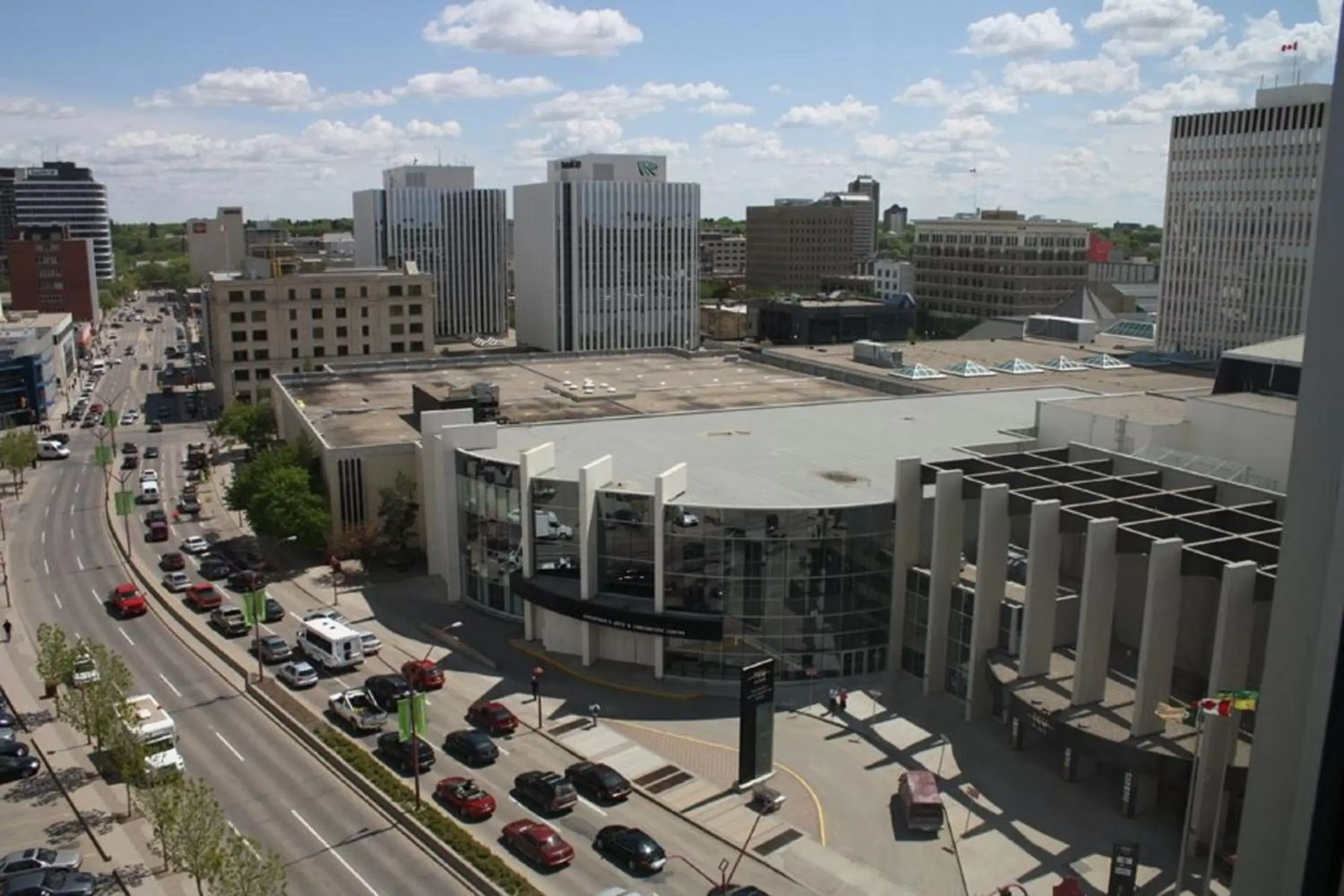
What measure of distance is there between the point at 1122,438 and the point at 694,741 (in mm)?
26371

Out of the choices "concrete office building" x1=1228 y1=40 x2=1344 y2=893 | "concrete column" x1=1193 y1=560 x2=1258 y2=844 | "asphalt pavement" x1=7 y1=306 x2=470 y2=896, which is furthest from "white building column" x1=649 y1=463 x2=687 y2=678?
"concrete office building" x1=1228 y1=40 x2=1344 y2=893

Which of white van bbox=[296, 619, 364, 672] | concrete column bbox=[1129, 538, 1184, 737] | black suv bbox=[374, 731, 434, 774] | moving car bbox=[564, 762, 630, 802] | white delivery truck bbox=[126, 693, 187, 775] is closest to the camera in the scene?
concrete column bbox=[1129, 538, 1184, 737]

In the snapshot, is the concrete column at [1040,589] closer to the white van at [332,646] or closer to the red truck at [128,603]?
the white van at [332,646]

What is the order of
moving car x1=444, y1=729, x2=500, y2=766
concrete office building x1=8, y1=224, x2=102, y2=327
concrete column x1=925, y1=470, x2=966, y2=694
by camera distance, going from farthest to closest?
concrete office building x1=8, y1=224, x2=102, y2=327, concrete column x1=925, y1=470, x2=966, y2=694, moving car x1=444, y1=729, x2=500, y2=766

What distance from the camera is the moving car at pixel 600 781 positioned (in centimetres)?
3803

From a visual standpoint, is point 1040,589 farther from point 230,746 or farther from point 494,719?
point 230,746

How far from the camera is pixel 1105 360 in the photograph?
9625 centimetres

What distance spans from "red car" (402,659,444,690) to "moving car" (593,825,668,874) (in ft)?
49.5

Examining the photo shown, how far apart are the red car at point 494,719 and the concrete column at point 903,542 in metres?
16.9

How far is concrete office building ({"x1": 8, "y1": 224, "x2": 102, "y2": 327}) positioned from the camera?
190m

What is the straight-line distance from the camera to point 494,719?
4362cm

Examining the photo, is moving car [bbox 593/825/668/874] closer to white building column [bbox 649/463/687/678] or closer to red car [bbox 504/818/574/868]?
red car [bbox 504/818/574/868]

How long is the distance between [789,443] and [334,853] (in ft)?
116

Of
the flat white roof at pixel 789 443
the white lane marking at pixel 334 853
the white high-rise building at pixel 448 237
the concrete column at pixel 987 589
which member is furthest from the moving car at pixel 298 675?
the white high-rise building at pixel 448 237
